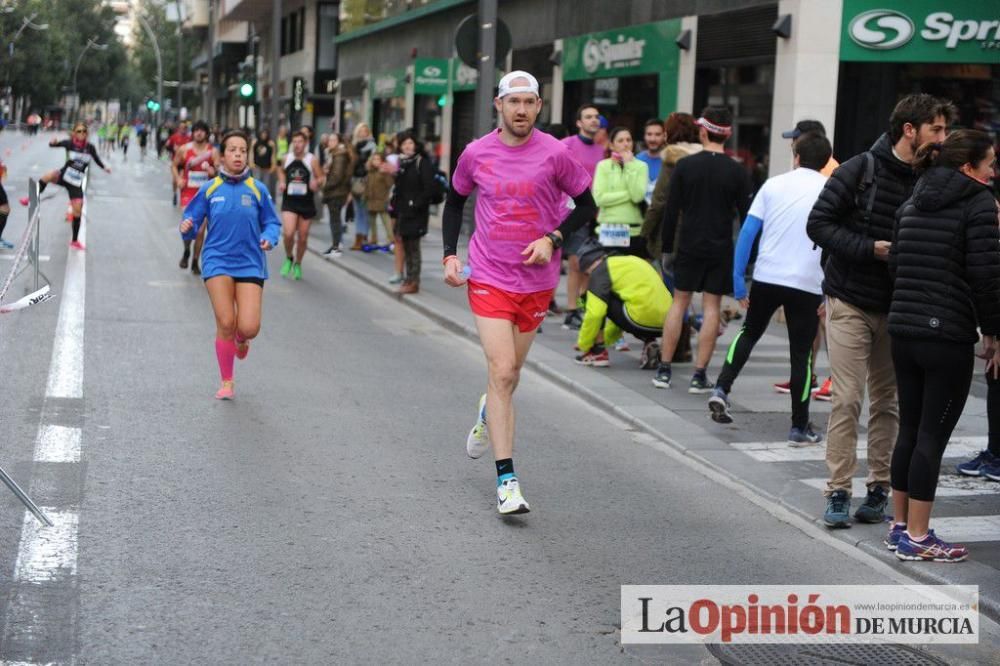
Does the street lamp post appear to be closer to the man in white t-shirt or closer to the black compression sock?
the man in white t-shirt

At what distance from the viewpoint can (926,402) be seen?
244 inches

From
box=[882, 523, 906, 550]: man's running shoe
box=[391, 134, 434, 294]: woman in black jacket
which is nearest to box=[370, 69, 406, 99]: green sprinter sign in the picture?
box=[391, 134, 434, 294]: woman in black jacket

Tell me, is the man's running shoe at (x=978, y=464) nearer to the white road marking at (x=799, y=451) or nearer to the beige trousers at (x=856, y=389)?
the white road marking at (x=799, y=451)

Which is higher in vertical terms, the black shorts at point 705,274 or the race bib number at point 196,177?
the race bib number at point 196,177

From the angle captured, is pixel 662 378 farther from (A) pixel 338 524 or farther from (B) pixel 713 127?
(A) pixel 338 524

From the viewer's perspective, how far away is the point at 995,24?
16719 mm

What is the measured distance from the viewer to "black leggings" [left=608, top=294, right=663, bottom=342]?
37.4ft

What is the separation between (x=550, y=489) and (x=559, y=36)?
1913 cm

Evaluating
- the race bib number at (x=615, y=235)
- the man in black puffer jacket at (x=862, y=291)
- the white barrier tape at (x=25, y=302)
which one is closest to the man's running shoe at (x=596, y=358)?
the race bib number at (x=615, y=235)

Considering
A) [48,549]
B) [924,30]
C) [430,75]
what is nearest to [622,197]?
[924,30]

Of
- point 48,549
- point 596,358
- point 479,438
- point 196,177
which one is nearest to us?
point 48,549

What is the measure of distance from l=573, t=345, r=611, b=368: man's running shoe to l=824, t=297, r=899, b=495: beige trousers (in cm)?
490

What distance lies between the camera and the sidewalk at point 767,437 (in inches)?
263

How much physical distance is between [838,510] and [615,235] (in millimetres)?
5629
